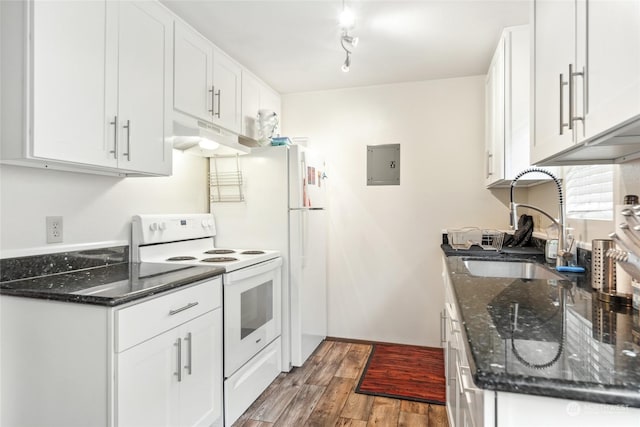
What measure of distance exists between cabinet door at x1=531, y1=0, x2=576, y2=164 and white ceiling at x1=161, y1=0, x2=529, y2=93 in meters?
0.88

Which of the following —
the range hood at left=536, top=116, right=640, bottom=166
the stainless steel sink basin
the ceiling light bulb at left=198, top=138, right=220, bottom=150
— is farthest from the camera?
the ceiling light bulb at left=198, top=138, right=220, bottom=150

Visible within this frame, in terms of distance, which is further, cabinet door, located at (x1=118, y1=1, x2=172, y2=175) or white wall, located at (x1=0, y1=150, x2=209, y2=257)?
cabinet door, located at (x1=118, y1=1, x2=172, y2=175)

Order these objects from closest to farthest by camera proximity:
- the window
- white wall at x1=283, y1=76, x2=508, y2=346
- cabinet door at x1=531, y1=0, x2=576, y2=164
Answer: cabinet door at x1=531, y1=0, x2=576, y2=164
the window
white wall at x1=283, y1=76, x2=508, y2=346

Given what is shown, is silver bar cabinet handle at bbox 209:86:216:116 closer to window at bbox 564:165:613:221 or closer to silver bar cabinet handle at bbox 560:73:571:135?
silver bar cabinet handle at bbox 560:73:571:135

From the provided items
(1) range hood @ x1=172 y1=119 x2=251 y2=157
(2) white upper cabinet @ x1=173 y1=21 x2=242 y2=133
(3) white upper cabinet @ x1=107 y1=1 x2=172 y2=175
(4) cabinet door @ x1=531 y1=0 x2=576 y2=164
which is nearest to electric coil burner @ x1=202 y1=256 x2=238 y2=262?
(3) white upper cabinet @ x1=107 y1=1 x2=172 y2=175

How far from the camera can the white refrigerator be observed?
2748mm

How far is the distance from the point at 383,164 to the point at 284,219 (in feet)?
3.79

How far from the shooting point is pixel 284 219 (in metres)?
2.74

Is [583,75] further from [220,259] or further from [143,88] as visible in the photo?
[220,259]

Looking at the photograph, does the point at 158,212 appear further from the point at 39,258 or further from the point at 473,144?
the point at 473,144

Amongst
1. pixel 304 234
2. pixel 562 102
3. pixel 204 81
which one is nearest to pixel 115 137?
pixel 204 81

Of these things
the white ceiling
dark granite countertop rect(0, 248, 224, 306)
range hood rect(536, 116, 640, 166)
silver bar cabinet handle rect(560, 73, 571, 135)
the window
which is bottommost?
dark granite countertop rect(0, 248, 224, 306)

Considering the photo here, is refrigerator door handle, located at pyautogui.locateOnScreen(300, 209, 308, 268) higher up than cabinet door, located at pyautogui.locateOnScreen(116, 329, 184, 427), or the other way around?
refrigerator door handle, located at pyautogui.locateOnScreen(300, 209, 308, 268)

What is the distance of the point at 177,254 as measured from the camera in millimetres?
2520
